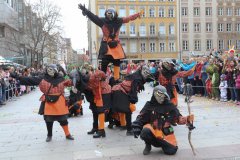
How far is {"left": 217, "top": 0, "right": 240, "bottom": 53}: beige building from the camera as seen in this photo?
218 ft

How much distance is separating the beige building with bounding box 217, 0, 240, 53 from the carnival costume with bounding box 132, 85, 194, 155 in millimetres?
62644

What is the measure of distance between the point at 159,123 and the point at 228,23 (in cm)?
6430

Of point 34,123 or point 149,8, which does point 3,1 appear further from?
point 34,123

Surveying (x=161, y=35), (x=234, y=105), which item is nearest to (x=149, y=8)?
(x=161, y=35)

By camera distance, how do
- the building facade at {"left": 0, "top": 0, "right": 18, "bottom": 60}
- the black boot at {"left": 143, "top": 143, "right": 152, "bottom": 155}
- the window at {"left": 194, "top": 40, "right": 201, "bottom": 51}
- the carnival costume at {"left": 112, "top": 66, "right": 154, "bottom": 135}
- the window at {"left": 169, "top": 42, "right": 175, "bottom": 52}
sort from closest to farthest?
the black boot at {"left": 143, "top": 143, "right": 152, "bottom": 155}, the carnival costume at {"left": 112, "top": 66, "right": 154, "bottom": 135}, the building facade at {"left": 0, "top": 0, "right": 18, "bottom": 60}, the window at {"left": 194, "top": 40, "right": 201, "bottom": 51}, the window at {"left": 169, "top": 42, "right": 175, "bottom": 52}

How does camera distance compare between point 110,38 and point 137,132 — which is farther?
point 110,38

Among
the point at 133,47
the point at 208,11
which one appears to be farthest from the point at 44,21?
the point at 208,11

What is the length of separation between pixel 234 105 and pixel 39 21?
144 ft

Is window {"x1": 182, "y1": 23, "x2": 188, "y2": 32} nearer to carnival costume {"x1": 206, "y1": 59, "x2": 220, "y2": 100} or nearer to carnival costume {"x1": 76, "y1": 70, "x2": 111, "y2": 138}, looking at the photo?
carnival costume {"x1": 206, "y1": 59, "x2": 220, "y2": 100}

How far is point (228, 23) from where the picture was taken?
67.0m

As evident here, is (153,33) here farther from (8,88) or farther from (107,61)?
(107,61)

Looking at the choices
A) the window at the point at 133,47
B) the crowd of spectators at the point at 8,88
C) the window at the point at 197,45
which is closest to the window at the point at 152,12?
the window at the point at 133,47

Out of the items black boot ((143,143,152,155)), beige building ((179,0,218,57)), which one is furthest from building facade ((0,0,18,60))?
black boot ((143,143,152,155))

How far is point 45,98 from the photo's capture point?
26.3 ft
